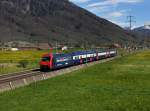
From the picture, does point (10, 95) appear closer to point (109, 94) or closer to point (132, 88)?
point (109, 94)

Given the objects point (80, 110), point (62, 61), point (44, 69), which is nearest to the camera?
point (80, 110)

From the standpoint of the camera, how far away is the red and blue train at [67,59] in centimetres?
7350

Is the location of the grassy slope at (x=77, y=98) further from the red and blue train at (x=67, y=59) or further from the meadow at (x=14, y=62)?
the meadow at (x=14, y=62)

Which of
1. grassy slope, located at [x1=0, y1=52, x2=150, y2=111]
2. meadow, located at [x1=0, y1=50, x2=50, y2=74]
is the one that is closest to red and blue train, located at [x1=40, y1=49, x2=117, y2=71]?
meadow, located at [x1=0, y1=50, x2=50, y2=74]

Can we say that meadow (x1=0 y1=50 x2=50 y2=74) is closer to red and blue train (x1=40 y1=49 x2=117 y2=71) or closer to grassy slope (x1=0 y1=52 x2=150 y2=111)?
red and blue train (x1=40 y1=49 x2=117 y2=71)

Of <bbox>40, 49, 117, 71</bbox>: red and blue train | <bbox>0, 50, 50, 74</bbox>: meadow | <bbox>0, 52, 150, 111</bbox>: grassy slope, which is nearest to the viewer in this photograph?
<bbox>0, 52, 150, 111</bbox>: grassy slope

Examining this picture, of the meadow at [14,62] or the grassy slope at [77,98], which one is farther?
the meadow at [14,62]

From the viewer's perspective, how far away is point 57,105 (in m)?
30.9

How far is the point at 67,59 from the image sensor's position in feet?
274

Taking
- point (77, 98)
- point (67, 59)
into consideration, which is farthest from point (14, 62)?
point (77, 98)

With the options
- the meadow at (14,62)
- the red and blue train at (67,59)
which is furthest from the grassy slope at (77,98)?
→ the meadow at (14,62)

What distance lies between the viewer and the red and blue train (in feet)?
241

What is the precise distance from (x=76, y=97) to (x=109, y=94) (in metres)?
3.57

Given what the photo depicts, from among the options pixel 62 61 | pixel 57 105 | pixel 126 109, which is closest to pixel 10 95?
pixel 57 105
